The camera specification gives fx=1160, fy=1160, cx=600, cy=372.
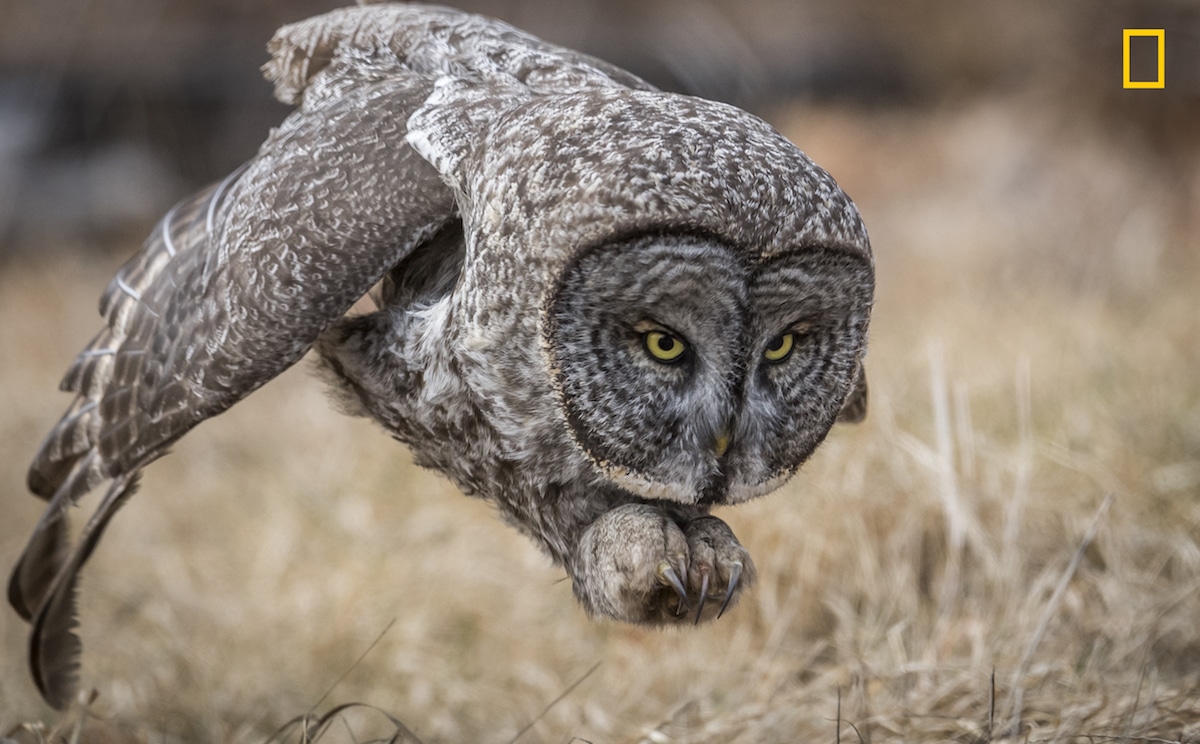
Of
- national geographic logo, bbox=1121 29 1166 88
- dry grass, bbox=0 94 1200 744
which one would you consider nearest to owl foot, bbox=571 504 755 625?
dry grass, bbox=0 94 1200 744

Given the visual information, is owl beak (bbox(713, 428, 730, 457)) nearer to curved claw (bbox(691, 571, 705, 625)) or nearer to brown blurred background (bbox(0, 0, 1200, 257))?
curved claw (bbox(691, 571, 705, 625))

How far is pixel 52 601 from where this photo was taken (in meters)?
3.51

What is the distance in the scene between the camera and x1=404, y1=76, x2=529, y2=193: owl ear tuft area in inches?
108

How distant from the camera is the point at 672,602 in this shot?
260 cm

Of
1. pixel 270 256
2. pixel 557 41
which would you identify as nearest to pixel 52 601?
pixel 270 256

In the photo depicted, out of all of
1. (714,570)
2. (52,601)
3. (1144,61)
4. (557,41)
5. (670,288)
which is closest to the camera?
(670,288)

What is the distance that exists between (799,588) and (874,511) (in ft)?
1.44

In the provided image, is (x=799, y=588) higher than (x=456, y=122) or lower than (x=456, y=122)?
lower

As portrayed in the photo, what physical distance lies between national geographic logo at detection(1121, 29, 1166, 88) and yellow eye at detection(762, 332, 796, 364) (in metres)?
8.12

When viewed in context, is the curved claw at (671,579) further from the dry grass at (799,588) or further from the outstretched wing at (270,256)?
the outstretched wing at (270,256)

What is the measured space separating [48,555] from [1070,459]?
3.81 m

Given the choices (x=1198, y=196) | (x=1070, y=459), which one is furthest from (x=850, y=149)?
(x=1070, y=459)

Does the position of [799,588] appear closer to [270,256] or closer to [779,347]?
[779,347]

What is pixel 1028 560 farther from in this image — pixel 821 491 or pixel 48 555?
pixel 48 555
